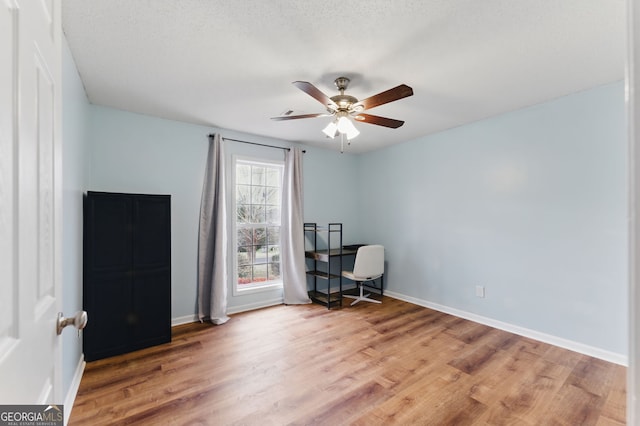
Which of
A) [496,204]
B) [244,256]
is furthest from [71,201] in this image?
[496,204]

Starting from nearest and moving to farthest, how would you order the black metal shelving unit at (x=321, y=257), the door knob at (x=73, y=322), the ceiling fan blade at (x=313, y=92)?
the door knob at (x=73, y=322)
the ceiling fan blade at (x=313, y=92)
the black metal shelving unit at (x=321, y=257)

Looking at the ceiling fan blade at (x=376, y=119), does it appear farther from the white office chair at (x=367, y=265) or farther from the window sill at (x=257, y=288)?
the window sill at (x=257, y=288)

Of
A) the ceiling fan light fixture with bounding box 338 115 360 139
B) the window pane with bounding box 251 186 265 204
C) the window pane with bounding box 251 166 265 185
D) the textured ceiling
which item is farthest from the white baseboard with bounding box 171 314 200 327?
the ceiling fan light fixture with bounding box 338 115 360 139

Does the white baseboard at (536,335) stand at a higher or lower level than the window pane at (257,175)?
lower

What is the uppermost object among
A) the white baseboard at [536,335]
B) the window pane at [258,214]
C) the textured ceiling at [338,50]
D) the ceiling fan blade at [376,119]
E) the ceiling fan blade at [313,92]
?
the textured ceiling at [338,50]

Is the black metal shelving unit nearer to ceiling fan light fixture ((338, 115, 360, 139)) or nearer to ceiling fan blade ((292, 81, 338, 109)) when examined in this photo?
ceiling fan light fixture ((338, 115, 360, 139))

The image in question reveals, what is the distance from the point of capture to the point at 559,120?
2801 mm

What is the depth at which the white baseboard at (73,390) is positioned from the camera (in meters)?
1.82

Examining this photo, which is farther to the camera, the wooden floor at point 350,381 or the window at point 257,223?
the window at point 257,223

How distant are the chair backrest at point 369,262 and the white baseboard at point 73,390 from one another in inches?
117

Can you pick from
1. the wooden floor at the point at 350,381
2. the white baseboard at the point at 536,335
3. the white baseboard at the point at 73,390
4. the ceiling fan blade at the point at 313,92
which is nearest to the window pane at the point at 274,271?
the wooden floor at the point at 350,381

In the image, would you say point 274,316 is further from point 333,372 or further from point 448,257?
point 448,257

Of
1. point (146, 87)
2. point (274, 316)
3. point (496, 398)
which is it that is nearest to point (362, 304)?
point (274, 316)

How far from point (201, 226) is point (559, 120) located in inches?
158
